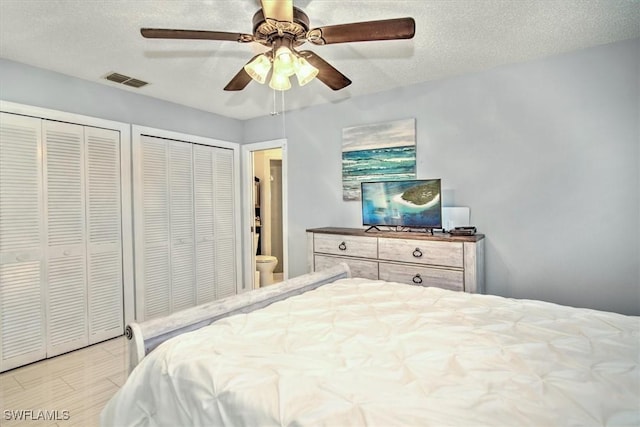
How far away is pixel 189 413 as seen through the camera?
46.2 inches

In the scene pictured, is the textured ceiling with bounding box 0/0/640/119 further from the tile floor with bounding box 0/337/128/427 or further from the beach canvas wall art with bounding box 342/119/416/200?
the tile floor with bounding box 0/337/128/427

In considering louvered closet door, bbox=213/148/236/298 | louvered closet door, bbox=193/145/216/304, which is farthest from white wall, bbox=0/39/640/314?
louvered closet door, bbox=213/148/236/298

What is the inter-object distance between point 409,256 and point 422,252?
125mm

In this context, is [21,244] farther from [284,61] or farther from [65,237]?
[284,61]

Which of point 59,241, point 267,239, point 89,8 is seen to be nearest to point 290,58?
point 89,8

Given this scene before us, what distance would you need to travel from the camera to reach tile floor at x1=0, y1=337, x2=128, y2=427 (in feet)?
7.02

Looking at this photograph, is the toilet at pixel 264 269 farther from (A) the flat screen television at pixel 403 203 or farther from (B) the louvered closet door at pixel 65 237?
(B) the louvered closet door at pixel 65 237

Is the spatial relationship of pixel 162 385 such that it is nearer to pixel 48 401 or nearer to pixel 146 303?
Result: pixel 48 401

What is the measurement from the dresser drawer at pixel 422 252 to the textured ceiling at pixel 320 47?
4.96 ft

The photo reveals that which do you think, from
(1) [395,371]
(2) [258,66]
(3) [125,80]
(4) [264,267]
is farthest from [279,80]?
(4) [264,267]

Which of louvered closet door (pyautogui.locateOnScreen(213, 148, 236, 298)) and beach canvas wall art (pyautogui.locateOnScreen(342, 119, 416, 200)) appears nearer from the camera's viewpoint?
beach canvas wall art (pyautogui.locateOnScreen(342, 119, 416, 200))

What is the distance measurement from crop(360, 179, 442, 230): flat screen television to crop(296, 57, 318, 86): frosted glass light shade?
156 cm

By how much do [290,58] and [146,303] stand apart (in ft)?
10.1

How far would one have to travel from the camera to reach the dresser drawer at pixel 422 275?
2785 millimetres
